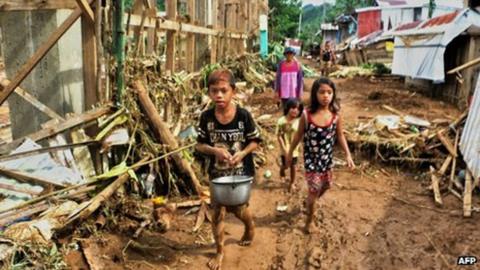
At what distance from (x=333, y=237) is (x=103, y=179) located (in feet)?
7.85

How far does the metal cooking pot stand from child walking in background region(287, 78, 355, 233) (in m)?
1.01

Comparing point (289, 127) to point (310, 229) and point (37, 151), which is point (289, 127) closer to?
point (310, 229)

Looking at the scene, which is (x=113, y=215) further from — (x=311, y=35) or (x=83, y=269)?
(x=311, y=35)

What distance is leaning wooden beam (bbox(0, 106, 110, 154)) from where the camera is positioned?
13.1 feet

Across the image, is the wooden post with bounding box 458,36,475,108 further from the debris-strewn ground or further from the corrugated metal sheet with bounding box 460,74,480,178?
the debris-strewn ground

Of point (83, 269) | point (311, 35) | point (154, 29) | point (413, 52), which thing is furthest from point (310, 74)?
point (311, 35)

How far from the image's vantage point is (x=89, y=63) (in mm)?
4504

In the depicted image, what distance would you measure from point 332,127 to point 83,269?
102 inches

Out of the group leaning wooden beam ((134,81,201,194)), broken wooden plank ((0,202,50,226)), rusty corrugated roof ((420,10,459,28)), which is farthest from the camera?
rusty corrugated roof ((420,10,459,28))

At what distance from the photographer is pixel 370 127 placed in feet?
24.6

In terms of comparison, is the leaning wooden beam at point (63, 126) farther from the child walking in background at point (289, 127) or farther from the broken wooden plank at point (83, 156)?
the child walking in background at point (289, 127)
